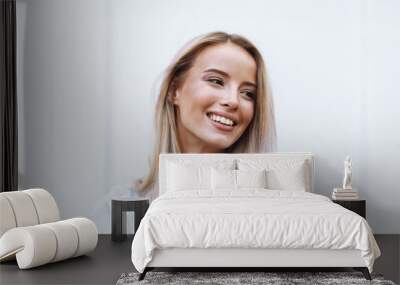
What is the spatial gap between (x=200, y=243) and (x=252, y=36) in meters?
3.20

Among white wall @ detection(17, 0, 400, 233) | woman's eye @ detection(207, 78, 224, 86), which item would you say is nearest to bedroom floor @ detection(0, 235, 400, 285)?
white wall @ detection(17, 0, 400, 233)

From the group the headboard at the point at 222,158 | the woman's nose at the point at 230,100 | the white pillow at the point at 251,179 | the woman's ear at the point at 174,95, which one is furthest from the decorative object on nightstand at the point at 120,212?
the woman's nose at the point at 230,100

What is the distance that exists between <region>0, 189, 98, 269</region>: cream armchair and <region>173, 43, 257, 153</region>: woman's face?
1896 mm

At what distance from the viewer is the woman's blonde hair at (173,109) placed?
282 inches

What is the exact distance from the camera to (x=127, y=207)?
6672 mm

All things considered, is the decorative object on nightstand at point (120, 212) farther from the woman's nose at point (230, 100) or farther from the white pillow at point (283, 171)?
the woman's nose at point (230, 100)

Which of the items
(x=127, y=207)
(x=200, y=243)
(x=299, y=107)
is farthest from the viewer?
(x=299, y=107)

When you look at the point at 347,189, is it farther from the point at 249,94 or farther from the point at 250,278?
the point at 250,278

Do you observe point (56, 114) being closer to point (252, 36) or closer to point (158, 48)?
point (158, 48)

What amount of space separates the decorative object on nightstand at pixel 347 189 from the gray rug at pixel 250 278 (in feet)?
5.97

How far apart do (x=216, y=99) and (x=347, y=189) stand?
1.74m

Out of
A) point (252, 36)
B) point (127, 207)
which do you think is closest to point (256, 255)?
point (127, 207)

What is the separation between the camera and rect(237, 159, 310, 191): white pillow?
6.50 meters

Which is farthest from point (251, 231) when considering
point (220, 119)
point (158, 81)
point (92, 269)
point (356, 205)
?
point (158, 81)
